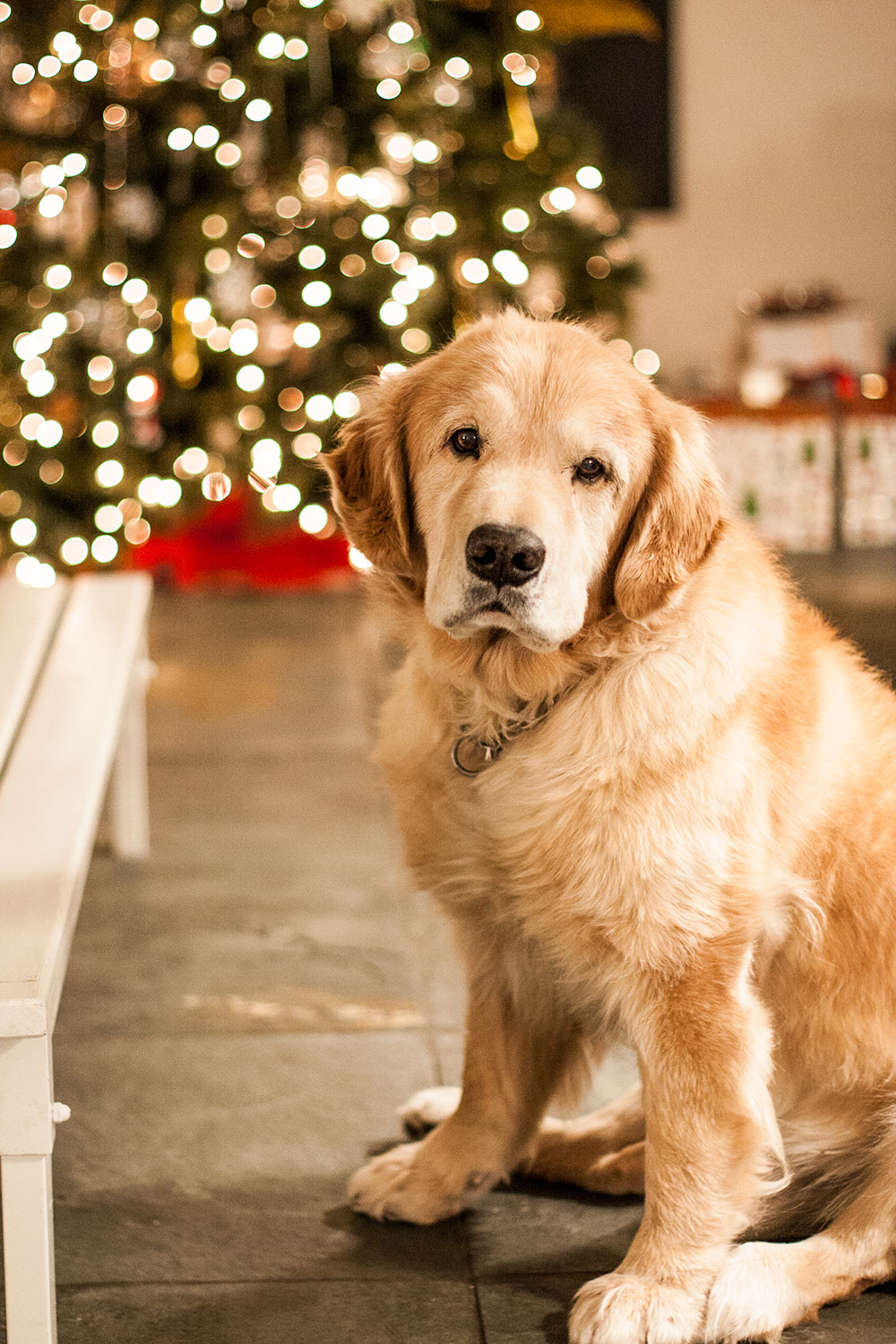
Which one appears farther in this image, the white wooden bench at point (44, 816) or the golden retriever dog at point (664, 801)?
the golden retriever dog at point (664, 801)


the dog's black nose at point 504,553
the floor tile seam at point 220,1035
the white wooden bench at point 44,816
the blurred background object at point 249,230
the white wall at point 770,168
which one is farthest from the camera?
the white wall at point 770,168

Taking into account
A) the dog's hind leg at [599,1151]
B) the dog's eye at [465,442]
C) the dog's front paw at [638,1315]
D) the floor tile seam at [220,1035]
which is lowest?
the floor tile seam at [220,1035]

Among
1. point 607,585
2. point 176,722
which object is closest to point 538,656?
point 607,585

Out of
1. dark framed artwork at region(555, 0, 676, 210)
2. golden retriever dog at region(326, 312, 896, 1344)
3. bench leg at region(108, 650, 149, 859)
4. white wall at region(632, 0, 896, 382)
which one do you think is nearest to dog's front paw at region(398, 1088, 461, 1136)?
golden retriever dog at region(326, 312, 896, 1344)

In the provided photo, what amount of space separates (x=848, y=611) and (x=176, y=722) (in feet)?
9.05

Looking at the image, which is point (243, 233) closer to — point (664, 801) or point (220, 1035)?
point (220, 1035)

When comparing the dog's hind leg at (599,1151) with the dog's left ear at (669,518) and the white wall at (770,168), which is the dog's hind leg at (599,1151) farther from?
the white wall at (770,168)

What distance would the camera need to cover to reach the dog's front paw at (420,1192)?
1.89m

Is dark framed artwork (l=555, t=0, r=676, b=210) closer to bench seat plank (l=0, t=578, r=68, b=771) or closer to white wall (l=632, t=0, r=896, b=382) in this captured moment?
white wall (l=632, t=0, r=896, b=382)

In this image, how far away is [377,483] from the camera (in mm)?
1810

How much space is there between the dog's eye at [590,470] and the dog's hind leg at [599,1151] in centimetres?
97

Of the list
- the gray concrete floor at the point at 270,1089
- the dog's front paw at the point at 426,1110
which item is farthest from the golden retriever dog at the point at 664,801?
the dog's front paw at the point at 426,1110

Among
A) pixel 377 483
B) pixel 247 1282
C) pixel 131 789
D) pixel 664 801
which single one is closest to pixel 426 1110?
pixel 247 1282

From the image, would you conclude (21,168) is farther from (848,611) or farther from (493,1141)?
(493,1141)
